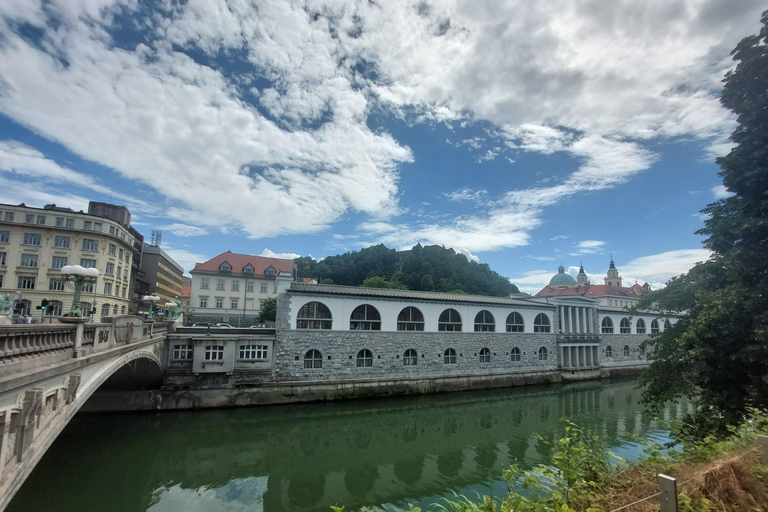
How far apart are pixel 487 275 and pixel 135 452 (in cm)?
5791

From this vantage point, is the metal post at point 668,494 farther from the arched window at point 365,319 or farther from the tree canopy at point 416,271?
the tree canopy at point 416,271

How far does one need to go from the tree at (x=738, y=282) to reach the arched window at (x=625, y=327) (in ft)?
102

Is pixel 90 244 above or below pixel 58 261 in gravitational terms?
above

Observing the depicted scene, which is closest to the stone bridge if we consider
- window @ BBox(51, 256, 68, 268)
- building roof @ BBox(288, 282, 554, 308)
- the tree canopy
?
building roof @ BBox(288, 282, 554, 308)

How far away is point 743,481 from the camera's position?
3918 millimetres

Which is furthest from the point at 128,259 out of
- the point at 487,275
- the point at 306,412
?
the point at 487,275

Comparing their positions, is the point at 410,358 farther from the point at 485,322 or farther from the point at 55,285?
the point at 55,285

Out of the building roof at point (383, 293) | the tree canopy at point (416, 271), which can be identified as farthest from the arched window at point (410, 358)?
the tree canopy at point (416, 271)

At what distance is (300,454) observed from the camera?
1334 centimetres

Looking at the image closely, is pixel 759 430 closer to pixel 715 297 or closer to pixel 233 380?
pixel 715 297

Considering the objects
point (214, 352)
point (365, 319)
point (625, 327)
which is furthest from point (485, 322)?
point (625, 327)

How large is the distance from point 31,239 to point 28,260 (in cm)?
165

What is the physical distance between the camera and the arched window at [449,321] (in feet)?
84.1

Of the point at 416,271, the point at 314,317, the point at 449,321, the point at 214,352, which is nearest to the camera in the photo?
the point at 214,352
